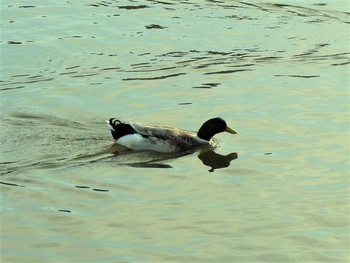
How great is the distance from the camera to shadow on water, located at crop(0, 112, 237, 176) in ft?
47.5

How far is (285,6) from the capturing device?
1008 inches

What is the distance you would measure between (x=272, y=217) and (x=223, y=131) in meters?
3.83

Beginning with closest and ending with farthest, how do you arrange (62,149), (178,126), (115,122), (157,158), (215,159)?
(62,149) < (215,159) < (157,158) < (115,122) < (178,126)

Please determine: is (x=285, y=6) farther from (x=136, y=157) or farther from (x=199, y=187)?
(x=199, y=187)

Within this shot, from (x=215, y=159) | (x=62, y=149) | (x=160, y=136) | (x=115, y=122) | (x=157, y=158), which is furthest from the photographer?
(x=115, y=122)

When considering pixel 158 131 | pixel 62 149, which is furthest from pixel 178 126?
pixel 62 149

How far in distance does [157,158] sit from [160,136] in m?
0.42

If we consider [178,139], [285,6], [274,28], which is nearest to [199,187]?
[178,139]

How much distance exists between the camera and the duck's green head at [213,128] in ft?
51.7

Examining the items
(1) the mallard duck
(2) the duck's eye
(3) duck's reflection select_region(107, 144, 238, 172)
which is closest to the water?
(3) duck's reflection select_region(107, 144, 238, 172)

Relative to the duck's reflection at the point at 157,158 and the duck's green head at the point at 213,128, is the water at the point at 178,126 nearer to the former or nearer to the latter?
the duck's reflection at the point at 157,158

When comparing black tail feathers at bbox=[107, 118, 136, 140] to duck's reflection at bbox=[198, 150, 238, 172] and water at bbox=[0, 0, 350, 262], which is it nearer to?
water at bbox=[0, 0, 350, 262]

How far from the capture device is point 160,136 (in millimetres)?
15680

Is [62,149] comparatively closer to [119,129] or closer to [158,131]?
[119,129]
